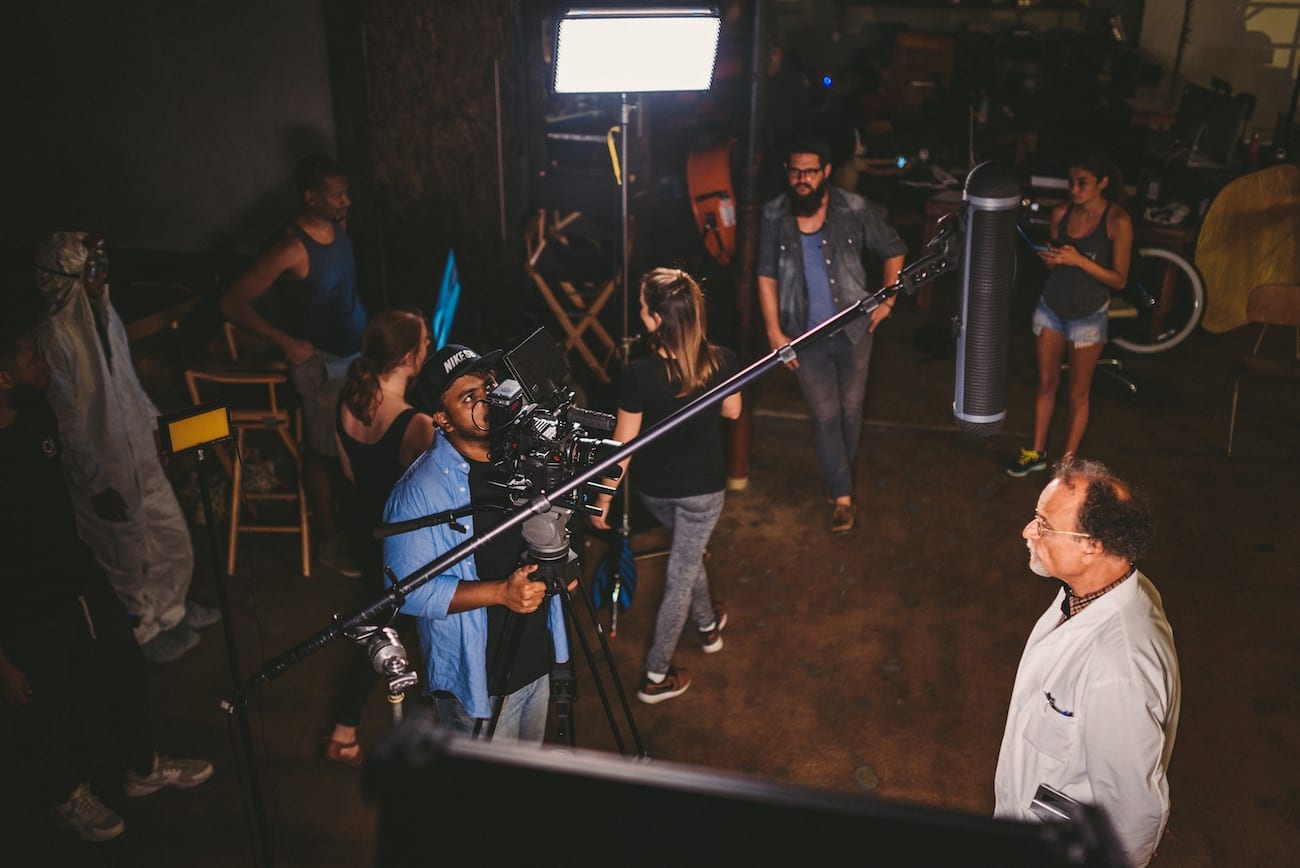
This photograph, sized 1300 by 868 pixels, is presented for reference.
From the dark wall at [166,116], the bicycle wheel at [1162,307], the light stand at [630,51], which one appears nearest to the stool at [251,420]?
the dark wall at [166,116]

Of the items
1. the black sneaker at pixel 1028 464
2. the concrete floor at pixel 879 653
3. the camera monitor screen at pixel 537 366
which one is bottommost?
the concrete floor at pixel 879 653

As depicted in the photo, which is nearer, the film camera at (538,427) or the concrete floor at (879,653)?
the film camera at (538,427)

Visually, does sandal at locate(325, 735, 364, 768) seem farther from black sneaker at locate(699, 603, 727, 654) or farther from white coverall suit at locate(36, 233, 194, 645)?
black sneaker at locate(699, 603, 727, 654)

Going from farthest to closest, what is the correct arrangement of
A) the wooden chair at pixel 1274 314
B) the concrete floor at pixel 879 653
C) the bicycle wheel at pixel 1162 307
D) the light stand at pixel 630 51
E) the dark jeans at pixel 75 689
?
1. the bicycle wheel at pixel 1162 307
2. the wooden chair at pixel 1274 314
3. the light stand at pixel 630 51
4. the concrete floor at pixel 879 653
5. the dark jeans at pixel 75 689

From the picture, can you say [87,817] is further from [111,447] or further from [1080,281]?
[1080,281]

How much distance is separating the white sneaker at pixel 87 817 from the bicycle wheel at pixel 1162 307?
21.0ft

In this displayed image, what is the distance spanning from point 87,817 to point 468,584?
1.58 metres

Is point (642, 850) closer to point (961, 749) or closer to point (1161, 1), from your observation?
point (961, 749)

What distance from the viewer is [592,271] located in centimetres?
716

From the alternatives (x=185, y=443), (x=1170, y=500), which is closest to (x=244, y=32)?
(x=185, y=443)

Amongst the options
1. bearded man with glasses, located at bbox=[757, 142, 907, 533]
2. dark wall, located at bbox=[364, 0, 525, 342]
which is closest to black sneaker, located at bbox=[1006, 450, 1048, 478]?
bearded man with glasses, located at bbox=[757, 142, 907, 533]

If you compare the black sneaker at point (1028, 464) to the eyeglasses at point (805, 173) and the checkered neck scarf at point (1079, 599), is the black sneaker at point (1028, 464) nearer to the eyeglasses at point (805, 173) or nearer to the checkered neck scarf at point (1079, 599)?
the eyeglasses at point (805, 173)

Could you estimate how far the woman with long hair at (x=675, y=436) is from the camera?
3.27m

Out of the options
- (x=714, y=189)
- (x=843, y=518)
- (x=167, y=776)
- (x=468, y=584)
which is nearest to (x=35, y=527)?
(x=167, y=776)
